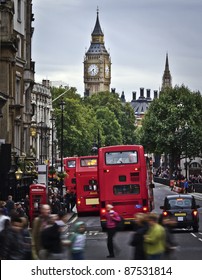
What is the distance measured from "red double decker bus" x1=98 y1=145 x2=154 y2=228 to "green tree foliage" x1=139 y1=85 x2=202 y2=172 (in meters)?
102

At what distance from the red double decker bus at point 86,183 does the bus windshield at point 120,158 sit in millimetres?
16900

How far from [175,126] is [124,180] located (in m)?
104

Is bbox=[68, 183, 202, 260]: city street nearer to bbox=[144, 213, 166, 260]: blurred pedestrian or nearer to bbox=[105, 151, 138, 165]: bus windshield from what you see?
bbox=[105, 151, 138, 165]: bus windshield

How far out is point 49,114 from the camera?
160 metres

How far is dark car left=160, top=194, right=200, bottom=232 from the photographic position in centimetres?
5016

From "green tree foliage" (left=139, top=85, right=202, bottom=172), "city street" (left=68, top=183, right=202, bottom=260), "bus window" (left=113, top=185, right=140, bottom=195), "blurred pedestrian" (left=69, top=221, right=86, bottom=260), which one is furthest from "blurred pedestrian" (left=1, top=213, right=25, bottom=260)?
"green tree foliage" (left=139, top=85, right=202, bottom=172)

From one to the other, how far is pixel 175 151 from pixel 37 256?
5357 inches

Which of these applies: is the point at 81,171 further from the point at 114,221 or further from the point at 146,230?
the point at 146,230

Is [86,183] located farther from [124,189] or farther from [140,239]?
[140,239]

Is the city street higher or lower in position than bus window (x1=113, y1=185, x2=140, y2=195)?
lower

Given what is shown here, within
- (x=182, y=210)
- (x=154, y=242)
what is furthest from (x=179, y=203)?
(x=154, y=242)

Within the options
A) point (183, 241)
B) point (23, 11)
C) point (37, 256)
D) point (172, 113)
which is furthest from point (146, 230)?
point (172, 113)

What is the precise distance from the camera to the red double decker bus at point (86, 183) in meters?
70.6

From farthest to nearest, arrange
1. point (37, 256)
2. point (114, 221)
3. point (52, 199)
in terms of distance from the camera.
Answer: point (52, 199) → point (114, 221) → point (37, 256)
